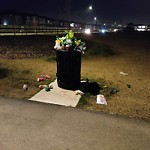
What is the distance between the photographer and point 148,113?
5.50 metres

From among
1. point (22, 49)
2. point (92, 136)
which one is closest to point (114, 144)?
point (92, 136)

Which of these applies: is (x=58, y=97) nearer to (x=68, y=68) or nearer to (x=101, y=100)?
(x=68, y=68)

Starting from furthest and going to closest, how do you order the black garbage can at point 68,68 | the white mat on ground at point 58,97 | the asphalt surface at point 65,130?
1. the black garbage can at point 68,68
2. the white mat on ground at point 58,97
3. the asphalt surface at point 65,130

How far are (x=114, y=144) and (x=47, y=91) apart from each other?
322 cm

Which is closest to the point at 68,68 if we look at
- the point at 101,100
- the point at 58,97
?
the point at 58,97

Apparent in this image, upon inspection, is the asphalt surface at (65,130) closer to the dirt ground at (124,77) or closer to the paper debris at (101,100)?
the dirt ground at (124,77)

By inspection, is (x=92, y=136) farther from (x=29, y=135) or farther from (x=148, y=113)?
(x=148, y=113)

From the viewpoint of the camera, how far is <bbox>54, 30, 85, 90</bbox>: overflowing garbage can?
6.81 m

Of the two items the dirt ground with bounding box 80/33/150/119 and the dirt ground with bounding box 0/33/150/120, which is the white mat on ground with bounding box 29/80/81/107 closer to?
the dirt ground with bounding box 0/33/150/120

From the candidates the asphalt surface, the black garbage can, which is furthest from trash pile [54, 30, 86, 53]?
the asphalt surface

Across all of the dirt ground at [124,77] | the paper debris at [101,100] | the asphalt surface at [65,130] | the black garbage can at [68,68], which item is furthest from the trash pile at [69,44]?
the asphalt surface at [65,130]

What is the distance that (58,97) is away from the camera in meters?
6.32

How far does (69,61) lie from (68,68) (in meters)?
0.21

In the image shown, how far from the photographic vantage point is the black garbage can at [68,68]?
22.3ft
